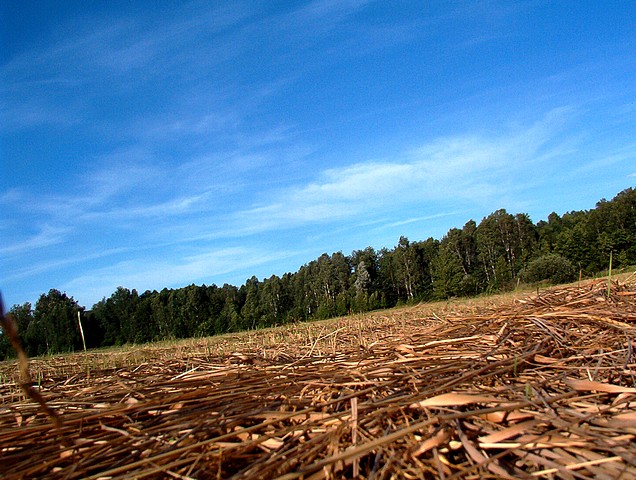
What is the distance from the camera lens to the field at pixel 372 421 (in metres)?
1.39

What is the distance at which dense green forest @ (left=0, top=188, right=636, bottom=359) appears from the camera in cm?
3447

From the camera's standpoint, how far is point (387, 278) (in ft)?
158

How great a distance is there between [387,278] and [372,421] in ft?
155

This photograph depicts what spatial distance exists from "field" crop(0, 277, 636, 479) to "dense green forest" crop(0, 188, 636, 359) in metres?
32.0

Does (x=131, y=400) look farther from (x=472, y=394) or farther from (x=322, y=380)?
(x=472, y=394)

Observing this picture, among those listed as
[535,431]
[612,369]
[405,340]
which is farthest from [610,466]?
[405,340]

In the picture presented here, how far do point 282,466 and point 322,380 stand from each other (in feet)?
2.87

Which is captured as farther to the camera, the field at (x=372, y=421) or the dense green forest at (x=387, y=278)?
the dense green forest at (x=387, y=278)

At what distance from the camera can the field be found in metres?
1.39

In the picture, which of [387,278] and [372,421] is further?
[387,278]

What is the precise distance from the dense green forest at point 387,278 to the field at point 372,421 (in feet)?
105

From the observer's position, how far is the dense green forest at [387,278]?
34.5 meters

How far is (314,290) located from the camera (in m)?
45.9

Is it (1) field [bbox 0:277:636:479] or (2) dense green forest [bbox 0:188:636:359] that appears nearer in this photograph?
(1) field [bbox 0:277:636:479]
